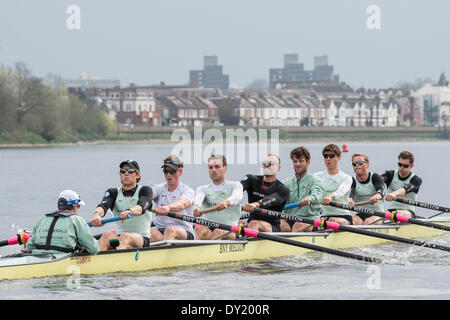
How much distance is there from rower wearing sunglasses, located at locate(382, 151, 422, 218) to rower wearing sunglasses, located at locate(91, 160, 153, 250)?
589cm

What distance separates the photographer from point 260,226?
13.9 metres

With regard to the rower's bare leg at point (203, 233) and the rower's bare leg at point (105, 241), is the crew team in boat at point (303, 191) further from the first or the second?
the rower's bare leg at point (105, 241)

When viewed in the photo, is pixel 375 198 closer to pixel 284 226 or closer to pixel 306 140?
pixel 284 226

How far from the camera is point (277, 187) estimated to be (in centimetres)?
1388

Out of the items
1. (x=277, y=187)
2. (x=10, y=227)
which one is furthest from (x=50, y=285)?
(x=10, y=227)

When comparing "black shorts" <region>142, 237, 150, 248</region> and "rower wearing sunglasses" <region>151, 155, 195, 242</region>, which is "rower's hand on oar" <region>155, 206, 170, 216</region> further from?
"black shorts" <region>142, 237, 150, 248</region>

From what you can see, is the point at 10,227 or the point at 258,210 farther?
the point at 10,227

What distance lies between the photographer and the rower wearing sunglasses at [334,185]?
1499 centimetres

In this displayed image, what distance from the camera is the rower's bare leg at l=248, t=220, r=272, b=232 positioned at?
45.6 feet

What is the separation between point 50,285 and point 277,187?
4070mm

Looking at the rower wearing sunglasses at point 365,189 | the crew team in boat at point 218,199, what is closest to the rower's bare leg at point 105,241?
the crew team in boat at point 218,199

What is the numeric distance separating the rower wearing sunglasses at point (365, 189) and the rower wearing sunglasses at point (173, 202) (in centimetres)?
386
